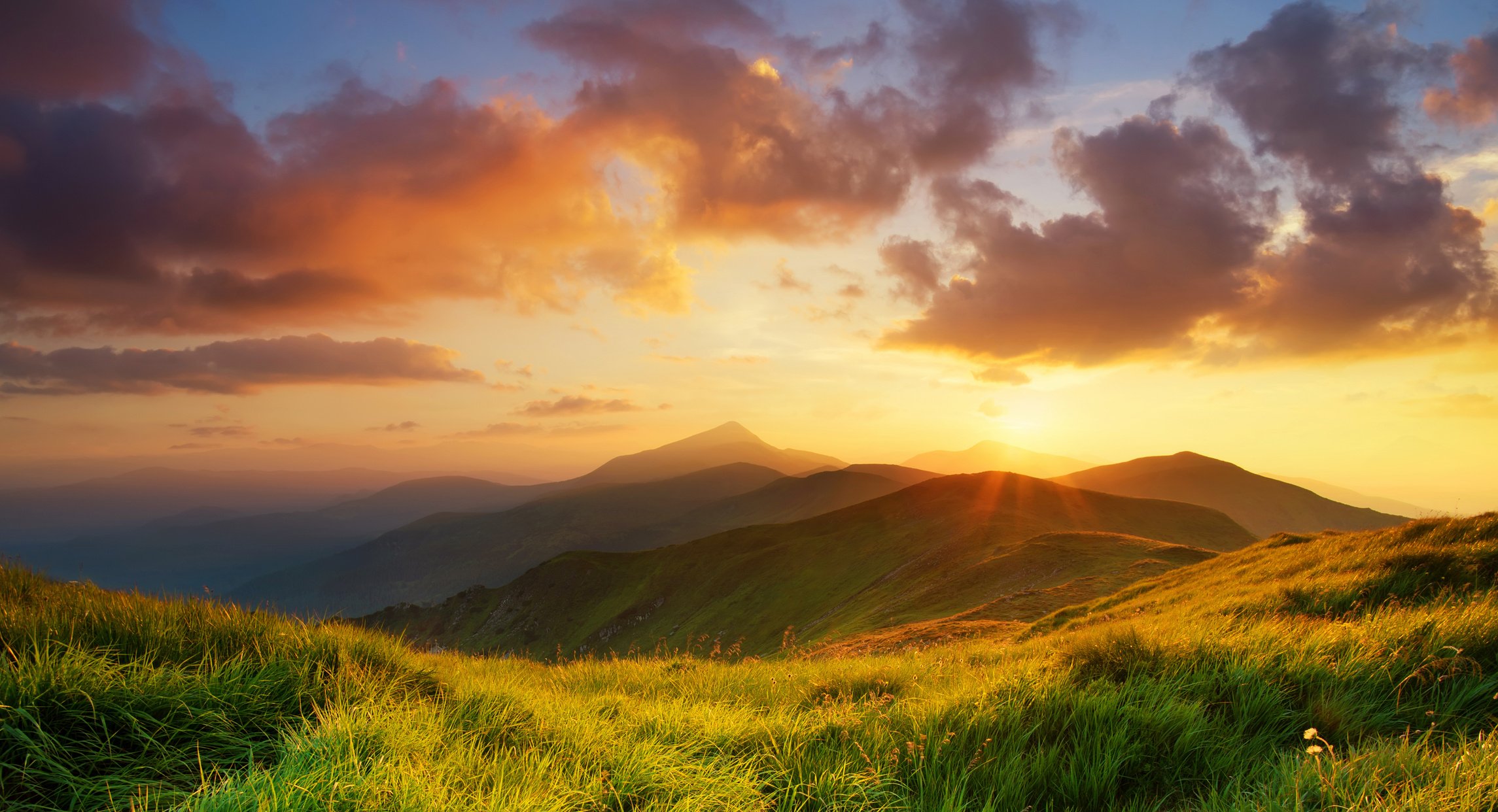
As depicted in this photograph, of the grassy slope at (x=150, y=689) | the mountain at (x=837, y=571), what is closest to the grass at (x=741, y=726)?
the grassy slope at (x=150, y=689)

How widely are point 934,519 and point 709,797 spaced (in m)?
91.9

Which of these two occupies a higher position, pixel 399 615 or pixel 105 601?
pixel 105 601

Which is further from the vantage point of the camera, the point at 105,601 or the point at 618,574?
the point at 618,574

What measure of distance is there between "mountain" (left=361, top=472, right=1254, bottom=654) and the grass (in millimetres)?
33619

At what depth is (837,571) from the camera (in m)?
82.9

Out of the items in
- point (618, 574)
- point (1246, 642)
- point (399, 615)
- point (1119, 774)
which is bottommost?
point (399, 615)

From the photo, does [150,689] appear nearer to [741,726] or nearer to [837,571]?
[741,726]

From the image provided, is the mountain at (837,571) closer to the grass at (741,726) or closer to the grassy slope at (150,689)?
the grass at (741,726)

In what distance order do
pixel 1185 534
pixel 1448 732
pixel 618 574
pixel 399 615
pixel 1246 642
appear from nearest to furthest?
pixel 1448 732, pixel 1246 642, pixel 1185 534, pixel 618 574, pixel 399 615

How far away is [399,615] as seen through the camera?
159m

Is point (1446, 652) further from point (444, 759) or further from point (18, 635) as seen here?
point (18, 635)

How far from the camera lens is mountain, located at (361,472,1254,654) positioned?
1713 inches

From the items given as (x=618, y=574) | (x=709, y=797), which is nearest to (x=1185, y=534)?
(x=709, y=797)

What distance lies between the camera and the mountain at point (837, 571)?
4350 cm
